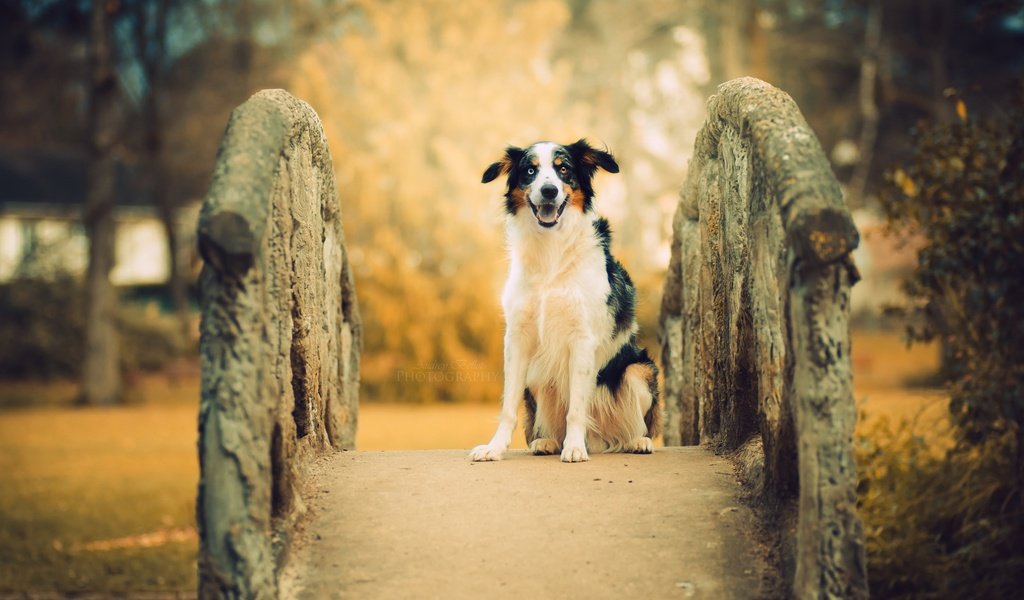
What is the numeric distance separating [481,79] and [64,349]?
8.86 m

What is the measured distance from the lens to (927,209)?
620 centimetres

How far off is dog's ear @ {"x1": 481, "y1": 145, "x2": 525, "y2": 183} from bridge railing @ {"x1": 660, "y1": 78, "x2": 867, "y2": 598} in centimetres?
92

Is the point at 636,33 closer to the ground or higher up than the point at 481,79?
higher up

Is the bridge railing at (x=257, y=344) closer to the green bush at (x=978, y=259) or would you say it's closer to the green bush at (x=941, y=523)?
the green bush at (x=941, y=523)

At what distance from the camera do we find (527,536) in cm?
375

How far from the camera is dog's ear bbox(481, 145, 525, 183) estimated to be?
5035mm

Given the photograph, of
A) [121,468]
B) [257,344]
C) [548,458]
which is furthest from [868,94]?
[257,344]

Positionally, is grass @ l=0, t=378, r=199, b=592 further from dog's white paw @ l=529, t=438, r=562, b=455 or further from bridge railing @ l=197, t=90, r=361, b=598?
bridge railing @ l=197, t=90, r=361, b=598

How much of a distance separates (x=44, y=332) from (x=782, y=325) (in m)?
17.2

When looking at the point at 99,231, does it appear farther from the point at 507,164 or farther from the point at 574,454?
the point at 574,454

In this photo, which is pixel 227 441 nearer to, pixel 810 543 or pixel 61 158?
pixel 810 543

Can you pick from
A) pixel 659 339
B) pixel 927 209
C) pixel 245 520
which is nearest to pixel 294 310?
pixel 245 520

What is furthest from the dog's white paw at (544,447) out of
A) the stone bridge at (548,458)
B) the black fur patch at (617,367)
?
the black fur patch at (617,367)

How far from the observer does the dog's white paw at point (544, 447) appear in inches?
192
